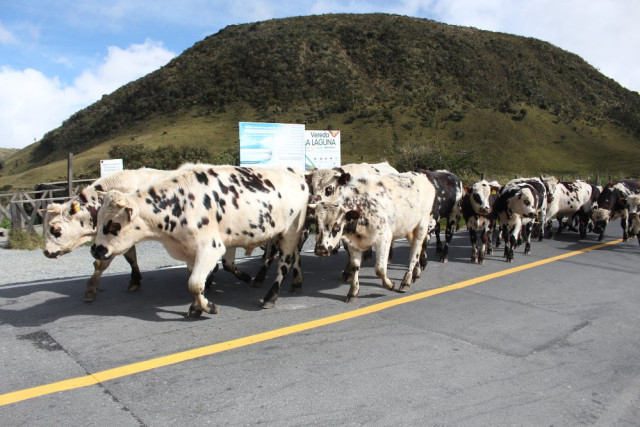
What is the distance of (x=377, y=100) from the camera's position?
222 feet

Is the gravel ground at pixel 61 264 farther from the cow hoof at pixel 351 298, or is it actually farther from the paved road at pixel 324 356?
the cow hoof at pixel 351 298

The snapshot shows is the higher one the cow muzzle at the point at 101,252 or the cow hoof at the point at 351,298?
the cow muzzle at the point at 101,252

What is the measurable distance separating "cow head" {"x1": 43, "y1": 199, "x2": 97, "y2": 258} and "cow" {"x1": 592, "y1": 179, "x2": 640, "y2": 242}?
40.3 feet

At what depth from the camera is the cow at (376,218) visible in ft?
21.9

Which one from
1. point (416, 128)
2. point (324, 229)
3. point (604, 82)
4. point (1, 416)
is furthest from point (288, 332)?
point (604, 82)

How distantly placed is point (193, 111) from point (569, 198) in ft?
218

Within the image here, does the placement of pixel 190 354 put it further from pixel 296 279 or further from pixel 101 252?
pixel 296 279

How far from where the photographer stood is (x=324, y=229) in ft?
21.7

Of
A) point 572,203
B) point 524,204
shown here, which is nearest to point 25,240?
point 524,204

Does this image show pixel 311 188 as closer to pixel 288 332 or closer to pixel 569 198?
pixel 288 332

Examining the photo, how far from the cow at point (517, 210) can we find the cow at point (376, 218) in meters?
2.98

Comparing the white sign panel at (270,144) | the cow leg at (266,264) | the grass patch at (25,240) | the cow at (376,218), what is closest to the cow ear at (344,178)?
the cow at (376,218)

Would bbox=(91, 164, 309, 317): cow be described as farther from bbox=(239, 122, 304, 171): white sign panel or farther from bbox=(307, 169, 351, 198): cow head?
bbox=(239, 122, 304, 171): white sign panel

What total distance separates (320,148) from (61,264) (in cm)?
877
